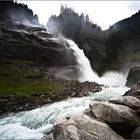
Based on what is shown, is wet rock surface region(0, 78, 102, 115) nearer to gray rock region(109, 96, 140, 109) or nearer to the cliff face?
gray rock region(109, 96, 140, 109)

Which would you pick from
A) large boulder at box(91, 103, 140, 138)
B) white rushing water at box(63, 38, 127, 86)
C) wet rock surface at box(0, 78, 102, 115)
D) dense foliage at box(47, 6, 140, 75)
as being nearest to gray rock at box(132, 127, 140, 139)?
large boulder at box(91, 103, 140, 138)

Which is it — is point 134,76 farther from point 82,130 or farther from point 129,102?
point 82,130

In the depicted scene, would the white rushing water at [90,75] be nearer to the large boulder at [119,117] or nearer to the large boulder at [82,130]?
the large boulder at [119,117]

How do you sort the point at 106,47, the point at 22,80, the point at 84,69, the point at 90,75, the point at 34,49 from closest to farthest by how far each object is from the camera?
the point at 22,80 → the point at 90,75 → the point at 84,69 → the point at 34,49 → the point at 106,47

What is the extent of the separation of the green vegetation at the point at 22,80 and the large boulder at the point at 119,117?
164ft

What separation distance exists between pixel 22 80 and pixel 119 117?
79768 mm

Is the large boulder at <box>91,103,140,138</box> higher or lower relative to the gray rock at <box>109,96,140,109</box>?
lower

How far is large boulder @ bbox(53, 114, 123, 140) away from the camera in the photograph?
21125 millimetres

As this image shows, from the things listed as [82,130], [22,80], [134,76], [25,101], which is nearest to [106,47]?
[134,76]

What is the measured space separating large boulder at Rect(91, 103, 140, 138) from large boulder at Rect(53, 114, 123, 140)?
4.01 ft

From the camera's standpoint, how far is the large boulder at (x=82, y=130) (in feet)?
69.3

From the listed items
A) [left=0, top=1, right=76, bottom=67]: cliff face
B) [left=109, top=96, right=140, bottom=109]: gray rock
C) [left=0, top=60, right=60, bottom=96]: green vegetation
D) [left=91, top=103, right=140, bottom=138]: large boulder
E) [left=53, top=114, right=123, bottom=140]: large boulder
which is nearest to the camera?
[left=53, top=114, right=123, bottom=140]: large boulder

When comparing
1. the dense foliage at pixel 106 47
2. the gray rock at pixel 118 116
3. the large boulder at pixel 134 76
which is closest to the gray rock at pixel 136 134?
the gray rock at pixel 118 116

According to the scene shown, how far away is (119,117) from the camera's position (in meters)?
23.6
